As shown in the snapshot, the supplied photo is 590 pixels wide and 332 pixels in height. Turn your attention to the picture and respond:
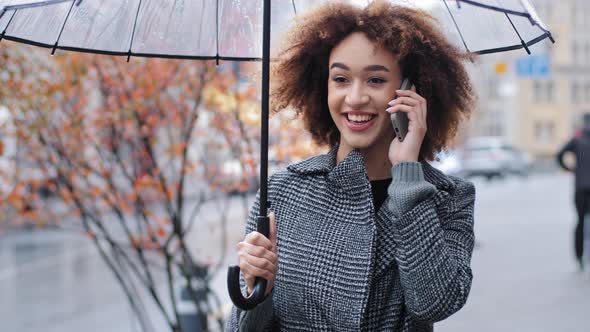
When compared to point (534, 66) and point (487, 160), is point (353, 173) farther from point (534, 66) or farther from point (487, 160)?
point (487, 160)

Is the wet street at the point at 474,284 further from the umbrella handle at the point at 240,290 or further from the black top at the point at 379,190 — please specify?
the umbrella handle at the point at 240,290

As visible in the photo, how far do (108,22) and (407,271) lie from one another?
1.40 m

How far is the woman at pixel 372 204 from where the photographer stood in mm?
2242

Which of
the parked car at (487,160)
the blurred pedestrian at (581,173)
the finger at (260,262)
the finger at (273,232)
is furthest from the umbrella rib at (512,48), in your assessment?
the parked car at (487,160)

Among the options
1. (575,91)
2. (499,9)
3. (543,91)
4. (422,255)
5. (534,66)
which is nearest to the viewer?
(422,255)

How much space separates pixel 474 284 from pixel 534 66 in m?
18.3

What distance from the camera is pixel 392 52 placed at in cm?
247

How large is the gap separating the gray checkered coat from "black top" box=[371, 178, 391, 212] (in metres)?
0.05

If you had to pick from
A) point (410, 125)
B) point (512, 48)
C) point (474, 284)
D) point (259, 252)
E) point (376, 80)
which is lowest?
point (474, 284)

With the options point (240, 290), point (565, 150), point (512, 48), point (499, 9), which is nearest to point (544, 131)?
point (565, 150)

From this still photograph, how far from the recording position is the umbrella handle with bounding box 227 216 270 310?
7.36 ft

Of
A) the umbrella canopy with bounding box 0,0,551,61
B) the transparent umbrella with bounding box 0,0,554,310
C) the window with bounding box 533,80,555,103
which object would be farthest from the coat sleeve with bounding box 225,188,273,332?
the window with bounding box 533,80,555,103

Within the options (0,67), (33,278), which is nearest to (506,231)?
(33,278)

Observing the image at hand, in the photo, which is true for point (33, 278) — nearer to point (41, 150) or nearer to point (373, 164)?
point (41, 150)
